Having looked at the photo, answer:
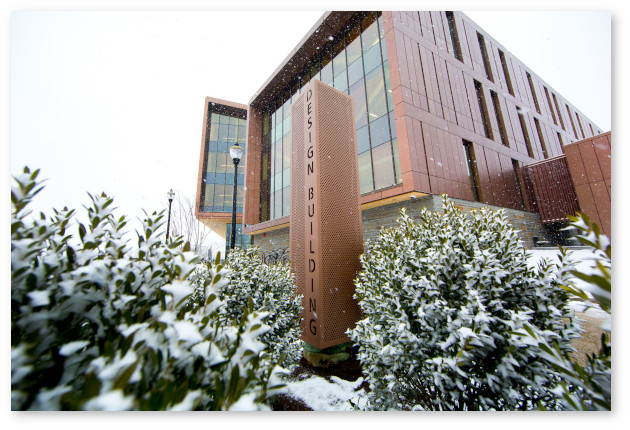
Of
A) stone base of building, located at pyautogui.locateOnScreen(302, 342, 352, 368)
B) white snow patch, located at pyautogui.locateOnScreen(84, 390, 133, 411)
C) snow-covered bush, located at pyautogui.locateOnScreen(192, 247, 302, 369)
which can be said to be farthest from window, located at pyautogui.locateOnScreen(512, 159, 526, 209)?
white snow patch, located at pyautogui.locateOnScreen(84, 390, 133, 411)

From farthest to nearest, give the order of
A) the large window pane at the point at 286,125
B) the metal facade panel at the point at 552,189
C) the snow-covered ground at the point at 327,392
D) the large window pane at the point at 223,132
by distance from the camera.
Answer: the large window pane at the point at 223,132, the large window pane at the point at 286,125, the metal facade panel at the point at 552,189, the snow-covered ground at the point at 327,392

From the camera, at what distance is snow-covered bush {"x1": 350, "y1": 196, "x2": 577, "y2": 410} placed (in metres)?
1.71

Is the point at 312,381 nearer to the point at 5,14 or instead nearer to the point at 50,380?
the point at 50,380

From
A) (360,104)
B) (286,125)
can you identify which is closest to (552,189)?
(360,104)

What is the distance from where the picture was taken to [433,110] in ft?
27.0

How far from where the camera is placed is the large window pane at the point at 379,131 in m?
8.49

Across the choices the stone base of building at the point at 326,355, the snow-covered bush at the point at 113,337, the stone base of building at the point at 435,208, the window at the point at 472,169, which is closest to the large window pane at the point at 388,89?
the window at the point at 472,169

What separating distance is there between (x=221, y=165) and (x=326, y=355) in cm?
2226

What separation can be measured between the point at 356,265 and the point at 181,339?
135 inches

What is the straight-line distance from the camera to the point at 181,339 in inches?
38.8

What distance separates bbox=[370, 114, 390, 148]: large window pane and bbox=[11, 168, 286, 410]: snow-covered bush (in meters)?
8.27

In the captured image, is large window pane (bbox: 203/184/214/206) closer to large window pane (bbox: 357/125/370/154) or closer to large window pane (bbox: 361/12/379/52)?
large window pane (bbox: 357/125/370/154)

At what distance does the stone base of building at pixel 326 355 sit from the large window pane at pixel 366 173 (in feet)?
19.3

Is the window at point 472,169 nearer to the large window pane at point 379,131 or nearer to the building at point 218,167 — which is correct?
the large window pane at point 379,131
